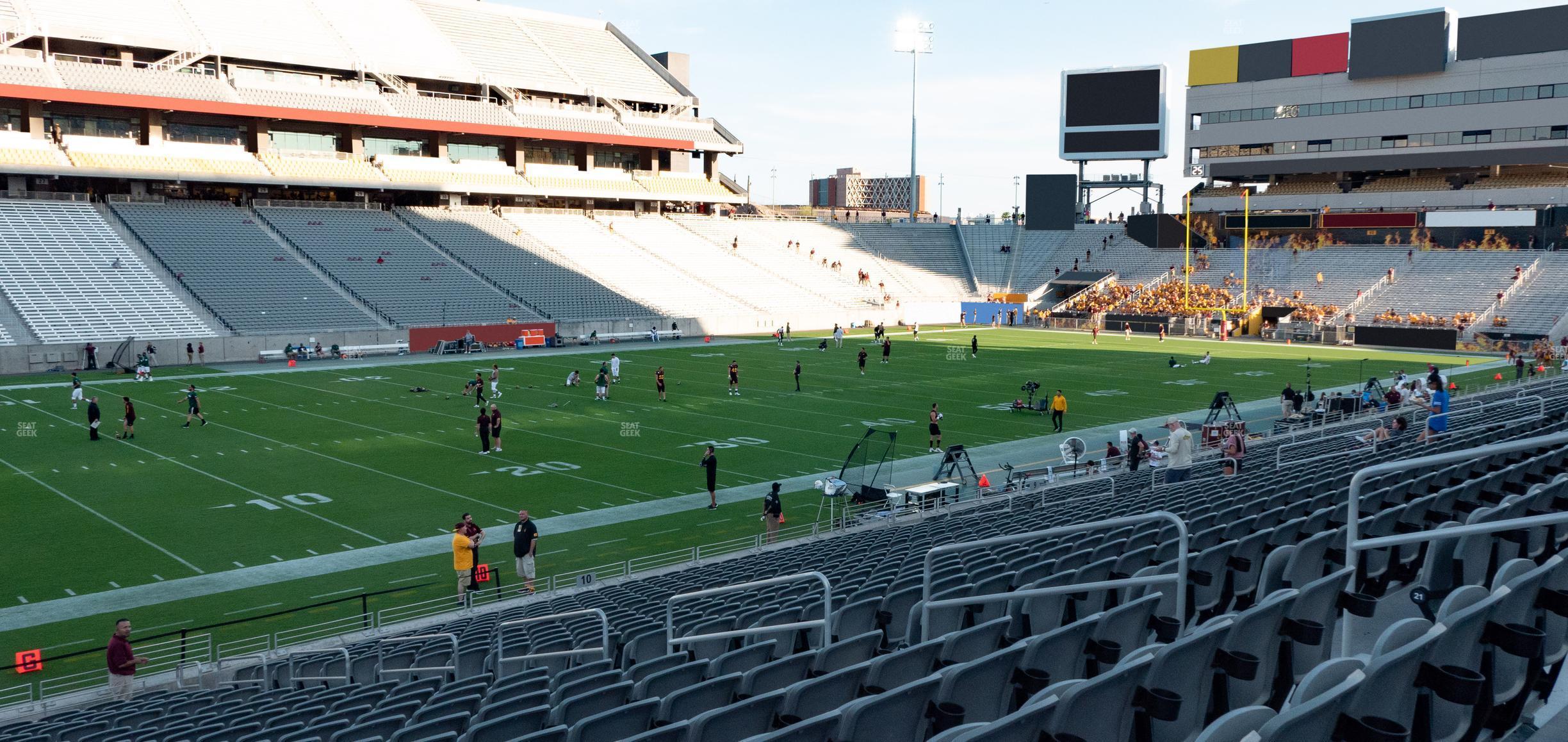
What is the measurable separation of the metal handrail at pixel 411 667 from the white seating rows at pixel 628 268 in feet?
161

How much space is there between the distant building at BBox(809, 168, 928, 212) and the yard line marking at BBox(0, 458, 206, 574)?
5135 inches

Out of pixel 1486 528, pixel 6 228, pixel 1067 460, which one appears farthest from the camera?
pixel 6 228

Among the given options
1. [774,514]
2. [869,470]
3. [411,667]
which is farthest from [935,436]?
[411,667]

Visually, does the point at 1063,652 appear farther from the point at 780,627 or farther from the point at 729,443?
the point at 729,443

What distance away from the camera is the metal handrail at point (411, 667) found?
10.9m

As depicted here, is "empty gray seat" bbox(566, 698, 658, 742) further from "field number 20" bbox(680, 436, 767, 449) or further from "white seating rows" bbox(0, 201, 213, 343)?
"white seating rows" bbox(0, 201, 213, 343)

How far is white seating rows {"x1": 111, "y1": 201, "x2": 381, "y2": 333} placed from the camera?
50.2m

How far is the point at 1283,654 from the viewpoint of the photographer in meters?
5.18

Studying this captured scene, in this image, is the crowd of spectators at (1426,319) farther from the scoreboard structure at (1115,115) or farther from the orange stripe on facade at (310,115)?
the orange stripe on facade at (310,115)

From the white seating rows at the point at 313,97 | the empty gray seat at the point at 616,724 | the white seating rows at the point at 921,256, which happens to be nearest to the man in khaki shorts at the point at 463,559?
the empty gray seat at the point at 616,724

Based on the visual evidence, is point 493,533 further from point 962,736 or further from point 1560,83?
point 1560,83

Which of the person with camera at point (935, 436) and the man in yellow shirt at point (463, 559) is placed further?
the person with camera at point (935, 436)

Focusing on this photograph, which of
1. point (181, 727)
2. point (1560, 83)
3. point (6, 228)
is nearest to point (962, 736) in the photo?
point (181, 727)

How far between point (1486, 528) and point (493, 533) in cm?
1745
